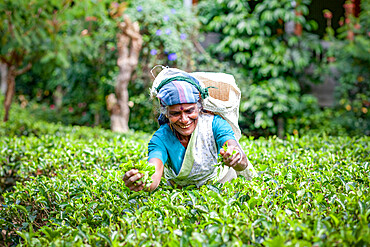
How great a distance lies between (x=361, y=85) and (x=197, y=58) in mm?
→ 3267

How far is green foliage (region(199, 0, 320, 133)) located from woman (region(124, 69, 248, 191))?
397cm

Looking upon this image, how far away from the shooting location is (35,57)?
6500 millimetres

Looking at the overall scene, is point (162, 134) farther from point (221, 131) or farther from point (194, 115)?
point (221, 131)

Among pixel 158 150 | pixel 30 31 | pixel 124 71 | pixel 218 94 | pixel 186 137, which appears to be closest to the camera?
pixel 158 150

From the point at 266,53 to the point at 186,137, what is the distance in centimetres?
450

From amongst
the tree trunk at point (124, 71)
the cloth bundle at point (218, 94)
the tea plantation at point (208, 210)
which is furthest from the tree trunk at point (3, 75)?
the cloth bundle at point (218, 94)

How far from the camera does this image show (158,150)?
2197 millimetres

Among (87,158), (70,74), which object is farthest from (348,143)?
(70,74)

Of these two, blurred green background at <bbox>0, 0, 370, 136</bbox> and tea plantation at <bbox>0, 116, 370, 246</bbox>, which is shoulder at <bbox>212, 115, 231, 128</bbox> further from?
blurred green background at <bbox>0, 0, 370, 136</bbox>

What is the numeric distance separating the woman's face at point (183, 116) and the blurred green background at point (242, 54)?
407 centimetres

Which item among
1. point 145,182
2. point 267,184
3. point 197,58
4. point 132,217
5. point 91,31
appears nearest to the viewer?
point 132,217

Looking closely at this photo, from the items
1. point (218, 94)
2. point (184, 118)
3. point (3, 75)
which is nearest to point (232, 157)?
point (184, 118)

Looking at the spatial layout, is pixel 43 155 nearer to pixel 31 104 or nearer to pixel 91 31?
pixel 91 31

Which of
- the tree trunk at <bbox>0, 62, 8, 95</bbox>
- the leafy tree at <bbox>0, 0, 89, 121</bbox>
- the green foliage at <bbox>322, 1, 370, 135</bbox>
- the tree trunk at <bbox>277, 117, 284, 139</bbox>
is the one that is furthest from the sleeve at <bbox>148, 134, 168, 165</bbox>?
the tree trunk at <bbox>0, 62, 8, 95</bbox>
